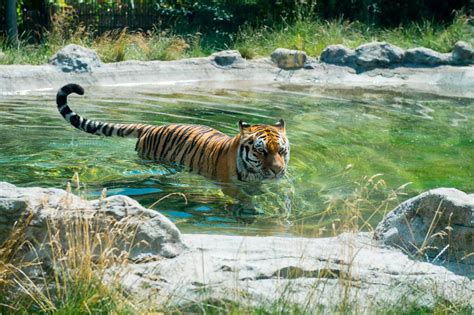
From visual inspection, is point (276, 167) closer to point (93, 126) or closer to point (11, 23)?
point (93, 126)

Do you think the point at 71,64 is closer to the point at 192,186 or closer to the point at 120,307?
the point at 192,186

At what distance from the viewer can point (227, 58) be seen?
16.7 m

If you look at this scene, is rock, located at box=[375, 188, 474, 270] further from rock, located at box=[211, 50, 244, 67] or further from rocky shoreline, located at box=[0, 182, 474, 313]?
rock, located at box=[211, 50, 244, 67]

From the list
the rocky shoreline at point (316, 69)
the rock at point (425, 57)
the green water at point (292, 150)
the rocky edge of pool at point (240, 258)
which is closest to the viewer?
the rocky edge of pool at point (240, 258)

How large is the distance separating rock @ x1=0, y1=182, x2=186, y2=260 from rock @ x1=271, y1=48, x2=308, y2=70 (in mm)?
12538

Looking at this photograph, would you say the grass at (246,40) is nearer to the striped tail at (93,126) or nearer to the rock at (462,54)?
the rock at (462,54)

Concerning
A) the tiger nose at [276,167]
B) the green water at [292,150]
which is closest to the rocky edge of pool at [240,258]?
the green water at [292,150]

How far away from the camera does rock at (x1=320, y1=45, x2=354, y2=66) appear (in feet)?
56.3

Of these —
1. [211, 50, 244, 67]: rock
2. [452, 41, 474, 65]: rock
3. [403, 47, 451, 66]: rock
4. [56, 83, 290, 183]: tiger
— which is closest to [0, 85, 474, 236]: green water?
[56, 83, 290, 183]: tiger

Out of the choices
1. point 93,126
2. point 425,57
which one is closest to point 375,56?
point 425,57

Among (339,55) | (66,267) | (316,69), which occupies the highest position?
(66,267)

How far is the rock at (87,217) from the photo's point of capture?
173 inches

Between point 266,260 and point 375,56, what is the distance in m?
12.9

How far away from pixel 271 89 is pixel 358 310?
11.3 m
